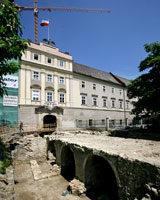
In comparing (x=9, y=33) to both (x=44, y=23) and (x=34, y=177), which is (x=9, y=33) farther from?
(x=44, y=23)

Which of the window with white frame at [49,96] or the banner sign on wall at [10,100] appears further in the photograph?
the window with white frame at [49,96]

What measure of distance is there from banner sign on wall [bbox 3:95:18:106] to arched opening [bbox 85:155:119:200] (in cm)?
1340

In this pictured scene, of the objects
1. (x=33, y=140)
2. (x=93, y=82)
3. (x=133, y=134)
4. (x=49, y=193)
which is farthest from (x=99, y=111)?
(x=49, y=193)

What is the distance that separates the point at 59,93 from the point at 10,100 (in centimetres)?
739

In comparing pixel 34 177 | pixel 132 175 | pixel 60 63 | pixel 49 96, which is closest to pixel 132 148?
pixel 132 175

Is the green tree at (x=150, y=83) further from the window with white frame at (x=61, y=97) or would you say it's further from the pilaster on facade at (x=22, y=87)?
the pilaster on facade at (x=22, y=87)

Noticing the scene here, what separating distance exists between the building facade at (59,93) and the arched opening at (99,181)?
1175cm

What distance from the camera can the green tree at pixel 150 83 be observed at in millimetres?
11328

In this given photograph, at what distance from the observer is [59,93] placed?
65.6 ft

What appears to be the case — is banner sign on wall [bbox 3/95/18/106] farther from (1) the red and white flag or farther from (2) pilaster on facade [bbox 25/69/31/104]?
(1) the red and white flag

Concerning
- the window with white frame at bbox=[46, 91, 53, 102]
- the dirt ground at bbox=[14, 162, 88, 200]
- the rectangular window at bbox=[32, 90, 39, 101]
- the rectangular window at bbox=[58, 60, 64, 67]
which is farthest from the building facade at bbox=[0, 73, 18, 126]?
the rectangular window at bbox=[58, 60, 64, 67]

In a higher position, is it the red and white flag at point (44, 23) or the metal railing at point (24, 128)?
the red and white flag at point (44, 23)

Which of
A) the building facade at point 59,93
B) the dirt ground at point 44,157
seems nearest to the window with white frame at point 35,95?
the building facade at point 59,93

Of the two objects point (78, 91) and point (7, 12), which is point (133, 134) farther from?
point (7, 12)
